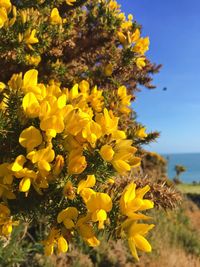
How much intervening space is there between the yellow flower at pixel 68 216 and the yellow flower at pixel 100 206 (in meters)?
0.06

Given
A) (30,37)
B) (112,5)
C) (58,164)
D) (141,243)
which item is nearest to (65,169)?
(58,164)

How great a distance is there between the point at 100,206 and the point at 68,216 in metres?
0.12

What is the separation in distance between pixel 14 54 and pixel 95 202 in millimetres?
1402

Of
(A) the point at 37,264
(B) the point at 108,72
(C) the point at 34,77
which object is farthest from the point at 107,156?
(A) the point at 37,264

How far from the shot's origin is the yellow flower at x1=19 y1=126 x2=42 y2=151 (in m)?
1.28

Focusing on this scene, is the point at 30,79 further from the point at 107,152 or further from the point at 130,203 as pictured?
the point at 130,203

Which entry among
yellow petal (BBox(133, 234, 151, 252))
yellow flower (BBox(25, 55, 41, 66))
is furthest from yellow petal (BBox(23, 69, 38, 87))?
yellow flower (BBox(25, 55, 41, 66))

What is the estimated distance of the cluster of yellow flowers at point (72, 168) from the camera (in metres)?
1.27

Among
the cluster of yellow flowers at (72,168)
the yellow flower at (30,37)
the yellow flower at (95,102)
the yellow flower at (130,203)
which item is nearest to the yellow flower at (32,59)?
the yellow flower at (30,37)

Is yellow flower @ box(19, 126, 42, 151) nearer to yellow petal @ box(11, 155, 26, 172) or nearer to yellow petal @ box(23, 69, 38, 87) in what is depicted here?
yellow petal @ box(11, 155, 26, 172)

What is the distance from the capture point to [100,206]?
1.25 meters

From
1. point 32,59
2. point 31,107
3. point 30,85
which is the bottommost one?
point 31,107

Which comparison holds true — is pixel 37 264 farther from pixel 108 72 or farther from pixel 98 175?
pixel 98 175

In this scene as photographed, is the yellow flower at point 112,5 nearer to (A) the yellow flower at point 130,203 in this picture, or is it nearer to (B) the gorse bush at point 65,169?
(B) the gorse bush at point 65,169
